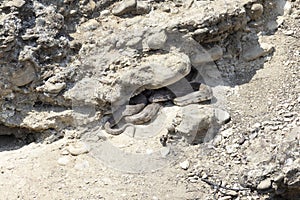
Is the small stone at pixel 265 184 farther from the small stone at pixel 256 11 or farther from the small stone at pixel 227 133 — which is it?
the small stone at pixel 256 11

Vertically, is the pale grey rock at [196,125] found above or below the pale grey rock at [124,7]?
below

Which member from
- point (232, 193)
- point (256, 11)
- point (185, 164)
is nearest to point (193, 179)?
point (185, 164)

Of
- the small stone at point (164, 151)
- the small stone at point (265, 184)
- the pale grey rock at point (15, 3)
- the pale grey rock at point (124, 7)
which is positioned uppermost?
the pale grey rock at point (15, 3)

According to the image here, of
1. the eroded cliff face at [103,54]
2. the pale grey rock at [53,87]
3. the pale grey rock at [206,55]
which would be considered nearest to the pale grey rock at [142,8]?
the eroded cliff face at [103,54]

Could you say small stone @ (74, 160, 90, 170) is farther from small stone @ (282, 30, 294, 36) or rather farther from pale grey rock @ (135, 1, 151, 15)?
small stone @ (282, 30, 294, 36)

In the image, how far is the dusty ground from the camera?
3.28 metres

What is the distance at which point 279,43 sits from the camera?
4.00m

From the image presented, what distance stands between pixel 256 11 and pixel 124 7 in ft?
3.08

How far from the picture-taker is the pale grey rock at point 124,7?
367 centimetres

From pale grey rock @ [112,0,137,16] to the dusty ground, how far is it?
85 cm

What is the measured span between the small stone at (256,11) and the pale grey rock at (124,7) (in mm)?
835

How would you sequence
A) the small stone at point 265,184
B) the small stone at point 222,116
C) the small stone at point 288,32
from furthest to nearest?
the small stone at point 288,32 < the small stone at point 222,116 < the small stone at point 265,184

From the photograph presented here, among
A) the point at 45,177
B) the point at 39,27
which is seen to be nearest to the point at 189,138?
the point at 45,177

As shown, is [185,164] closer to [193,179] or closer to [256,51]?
[193,179]
